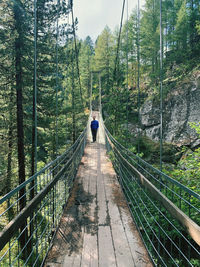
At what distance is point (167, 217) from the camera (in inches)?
157

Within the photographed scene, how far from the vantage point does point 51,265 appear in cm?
199

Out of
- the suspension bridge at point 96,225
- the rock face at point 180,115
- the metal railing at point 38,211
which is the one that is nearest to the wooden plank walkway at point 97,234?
the suspension bridge at point 96,225

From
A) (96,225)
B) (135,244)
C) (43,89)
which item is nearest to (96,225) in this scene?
(96,225)

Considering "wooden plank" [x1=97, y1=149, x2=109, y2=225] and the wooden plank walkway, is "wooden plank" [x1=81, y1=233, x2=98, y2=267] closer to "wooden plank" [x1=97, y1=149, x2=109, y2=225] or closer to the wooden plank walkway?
the wooden plank walkway

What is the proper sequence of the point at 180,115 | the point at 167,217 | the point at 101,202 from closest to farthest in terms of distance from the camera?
the point at 101,202 < the point at 167,217 < the point at 180,115

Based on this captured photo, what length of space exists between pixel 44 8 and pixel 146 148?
28.8ft

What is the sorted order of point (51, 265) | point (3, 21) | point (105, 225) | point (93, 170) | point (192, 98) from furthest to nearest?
point (192, 98) < point (3, 21) < point (93, 170) < point (105, 225) < point (51, 265)

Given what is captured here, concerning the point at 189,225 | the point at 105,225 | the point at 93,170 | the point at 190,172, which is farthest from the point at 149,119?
the point at 189,225

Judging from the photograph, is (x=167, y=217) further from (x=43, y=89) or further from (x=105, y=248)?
(x=43, y=89)

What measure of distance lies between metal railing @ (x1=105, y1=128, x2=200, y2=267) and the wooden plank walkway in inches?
6.6

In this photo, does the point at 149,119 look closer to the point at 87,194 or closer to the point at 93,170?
the point at 93,170

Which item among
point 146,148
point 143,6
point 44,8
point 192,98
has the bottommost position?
point 146,148

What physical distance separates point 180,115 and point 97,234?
1419cm

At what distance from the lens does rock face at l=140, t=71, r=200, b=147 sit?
14.0m
